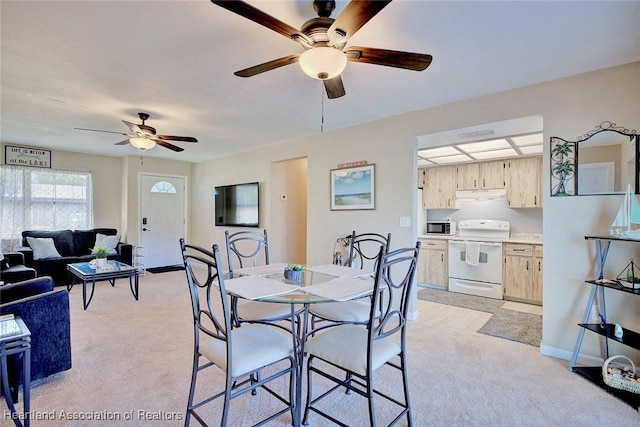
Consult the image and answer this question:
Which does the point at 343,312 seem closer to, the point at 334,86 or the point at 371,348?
the point at 371,348

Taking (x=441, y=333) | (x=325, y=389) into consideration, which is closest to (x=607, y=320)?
(x=441, y=333)

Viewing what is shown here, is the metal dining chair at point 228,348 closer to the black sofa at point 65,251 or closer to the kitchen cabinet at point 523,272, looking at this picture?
the kitchen cabinet at point 523,272

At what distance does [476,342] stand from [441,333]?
32cm

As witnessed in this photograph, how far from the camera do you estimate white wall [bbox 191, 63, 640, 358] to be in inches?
95.1

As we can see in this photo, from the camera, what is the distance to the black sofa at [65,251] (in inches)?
190

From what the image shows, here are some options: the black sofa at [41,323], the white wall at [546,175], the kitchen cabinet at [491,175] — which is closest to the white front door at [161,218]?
the white wall at [546,175]

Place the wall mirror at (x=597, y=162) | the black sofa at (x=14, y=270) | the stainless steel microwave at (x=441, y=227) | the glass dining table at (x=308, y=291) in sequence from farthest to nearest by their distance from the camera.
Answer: the stainless steel microwave at (x=441, y=227), the black sofa at (x=14, y=270), the wall mirror at (x=597, y=162), the glass dining table at (x=308, y=291)


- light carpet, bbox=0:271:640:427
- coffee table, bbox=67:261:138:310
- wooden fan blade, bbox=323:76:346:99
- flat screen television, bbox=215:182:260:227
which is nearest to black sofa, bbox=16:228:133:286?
coffee table, bbox=67:261:138:310

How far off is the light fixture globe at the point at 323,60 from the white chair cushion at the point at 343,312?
4.96 feet

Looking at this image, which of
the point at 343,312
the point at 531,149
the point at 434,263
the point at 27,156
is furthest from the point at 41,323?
the point at 531,149

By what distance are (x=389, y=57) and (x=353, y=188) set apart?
2290 millimetres

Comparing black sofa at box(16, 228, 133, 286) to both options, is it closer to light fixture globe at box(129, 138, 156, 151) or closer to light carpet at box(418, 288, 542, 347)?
light fixture globe at box(129, 138, 156, 151)

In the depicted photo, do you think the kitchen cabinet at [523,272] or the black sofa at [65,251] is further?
the black sofa at [65,251]

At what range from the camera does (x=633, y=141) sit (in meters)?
2.33
